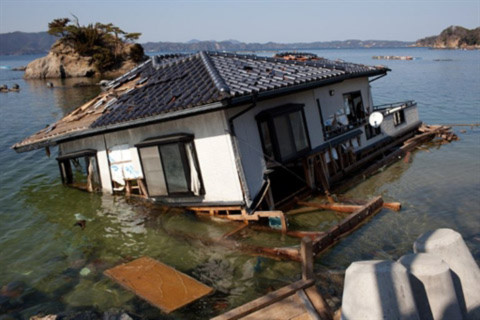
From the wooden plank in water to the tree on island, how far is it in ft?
235

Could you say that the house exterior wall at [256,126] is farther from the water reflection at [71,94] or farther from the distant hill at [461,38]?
the distant hill at [461,38]

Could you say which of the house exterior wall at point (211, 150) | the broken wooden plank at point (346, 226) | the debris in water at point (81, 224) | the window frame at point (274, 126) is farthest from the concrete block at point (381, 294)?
the debris in water at point (81, 224)

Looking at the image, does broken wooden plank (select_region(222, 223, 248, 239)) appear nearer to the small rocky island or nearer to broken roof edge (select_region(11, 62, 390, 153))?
broken roof edge (select_region(11, 62, 390, 153))

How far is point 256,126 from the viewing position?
1266 centimetres

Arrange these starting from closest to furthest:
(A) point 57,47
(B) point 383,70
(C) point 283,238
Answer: (C) point 283,238, (B) point 383,70, (A) point 57,47

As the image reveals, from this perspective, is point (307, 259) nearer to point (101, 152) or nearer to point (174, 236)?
point (174, 236)

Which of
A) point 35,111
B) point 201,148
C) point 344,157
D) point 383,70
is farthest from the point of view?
point 35,111

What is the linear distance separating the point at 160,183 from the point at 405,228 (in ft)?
27.3

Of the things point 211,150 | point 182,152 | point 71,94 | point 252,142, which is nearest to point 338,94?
point 252,142

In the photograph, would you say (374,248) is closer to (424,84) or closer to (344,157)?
(344,157)

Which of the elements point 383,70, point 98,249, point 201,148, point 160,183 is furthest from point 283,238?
point 383,70

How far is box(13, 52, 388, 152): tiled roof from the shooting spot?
11.4 metres

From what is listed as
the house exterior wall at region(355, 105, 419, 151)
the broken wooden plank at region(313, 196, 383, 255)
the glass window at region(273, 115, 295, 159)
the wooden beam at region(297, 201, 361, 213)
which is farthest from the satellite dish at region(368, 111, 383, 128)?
the glass window at region(273, 115, 295, 159)

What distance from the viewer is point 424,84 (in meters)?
52.4
